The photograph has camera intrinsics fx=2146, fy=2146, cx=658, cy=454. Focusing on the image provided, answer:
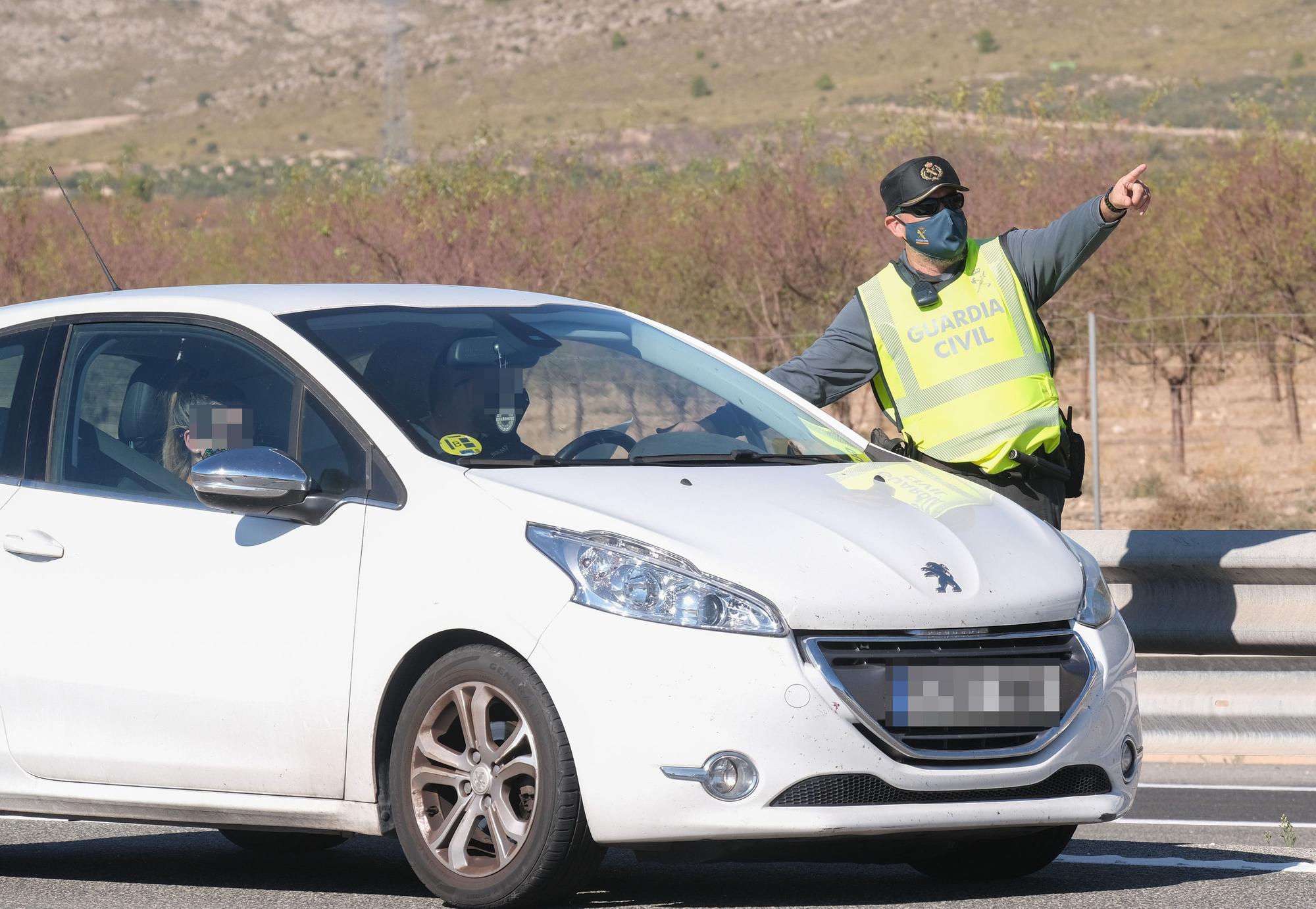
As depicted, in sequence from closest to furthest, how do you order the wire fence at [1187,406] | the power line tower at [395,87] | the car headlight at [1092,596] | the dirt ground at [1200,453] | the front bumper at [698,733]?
the front bumper at [698,733], the car headlight at [1092,596], the dirt ground at [1200,453], the wire fence at [1187,406], the power line tower at [395,87]

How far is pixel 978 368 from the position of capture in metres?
6.58

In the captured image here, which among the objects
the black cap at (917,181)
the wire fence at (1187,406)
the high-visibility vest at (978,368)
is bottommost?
the high-visibility vest at (978,368)

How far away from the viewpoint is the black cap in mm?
6590

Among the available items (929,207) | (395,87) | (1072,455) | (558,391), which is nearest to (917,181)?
(929,207)

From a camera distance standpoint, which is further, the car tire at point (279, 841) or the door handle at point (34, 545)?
the car tire at point (279, 841)

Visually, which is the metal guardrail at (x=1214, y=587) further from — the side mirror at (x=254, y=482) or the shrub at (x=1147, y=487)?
the shrub at (x=1147, y=487)

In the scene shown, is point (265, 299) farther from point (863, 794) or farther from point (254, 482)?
point (863, 794)

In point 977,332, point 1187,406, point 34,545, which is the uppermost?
point 1187,406

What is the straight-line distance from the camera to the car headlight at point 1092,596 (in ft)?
16.8

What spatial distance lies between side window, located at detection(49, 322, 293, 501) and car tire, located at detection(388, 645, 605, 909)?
92 cm

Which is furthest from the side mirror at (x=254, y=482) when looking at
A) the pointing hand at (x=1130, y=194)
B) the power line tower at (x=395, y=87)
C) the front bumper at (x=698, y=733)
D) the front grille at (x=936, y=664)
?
the power line tower at (x=395, y=87)

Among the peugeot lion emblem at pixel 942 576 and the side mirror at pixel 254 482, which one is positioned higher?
the side mirror at pixel 254 482

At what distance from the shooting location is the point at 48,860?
20.6 feet

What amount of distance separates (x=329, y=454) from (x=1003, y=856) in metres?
2.01
